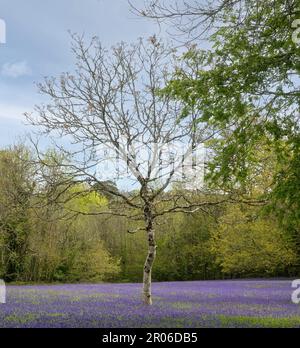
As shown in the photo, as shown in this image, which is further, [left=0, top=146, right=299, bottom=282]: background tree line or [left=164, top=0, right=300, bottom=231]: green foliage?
[left=0, top=146, right=299, bottom=282]: background tree line

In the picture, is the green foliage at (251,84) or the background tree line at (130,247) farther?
the background tree line at (130,247)

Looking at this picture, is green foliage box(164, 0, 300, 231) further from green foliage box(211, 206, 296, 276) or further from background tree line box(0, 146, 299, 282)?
green foliage box(211, 206, 296, 276)

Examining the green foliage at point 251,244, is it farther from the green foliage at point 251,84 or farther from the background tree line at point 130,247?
the green foliage at point 251,84

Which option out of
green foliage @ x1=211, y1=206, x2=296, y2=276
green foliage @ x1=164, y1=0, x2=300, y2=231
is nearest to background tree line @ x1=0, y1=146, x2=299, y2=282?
green foliage @ x1=211, y1=206, x2=296, y2=276

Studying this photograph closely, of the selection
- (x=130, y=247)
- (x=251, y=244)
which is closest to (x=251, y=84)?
(x=251, y=244)

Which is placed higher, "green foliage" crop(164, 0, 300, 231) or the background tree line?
"green foliage" crop(164, 0, 300, 231)

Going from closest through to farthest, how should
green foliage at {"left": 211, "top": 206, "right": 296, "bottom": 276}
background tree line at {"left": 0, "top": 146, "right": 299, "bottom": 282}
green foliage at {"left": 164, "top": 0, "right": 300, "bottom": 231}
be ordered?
1. green foliage at {"left": 164, "top": 0, "right": 300, "bottom": 231}
2. green foliage at {"left": 211, "top": 206, "right": 296, "bottom": 276}
3. background tree line at {"left": 0, "top": 146, "right": 299, "bottom": 282}

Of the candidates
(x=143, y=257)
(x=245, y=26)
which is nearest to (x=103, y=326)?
(x=245, y=26)

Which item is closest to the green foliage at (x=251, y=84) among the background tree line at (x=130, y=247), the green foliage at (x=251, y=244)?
the background tree line at (x=130, y=247)

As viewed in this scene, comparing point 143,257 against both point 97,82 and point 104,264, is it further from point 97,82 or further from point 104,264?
point 97,82

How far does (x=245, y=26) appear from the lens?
8961mm

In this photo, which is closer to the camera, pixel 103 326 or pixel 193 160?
pixel 103 326

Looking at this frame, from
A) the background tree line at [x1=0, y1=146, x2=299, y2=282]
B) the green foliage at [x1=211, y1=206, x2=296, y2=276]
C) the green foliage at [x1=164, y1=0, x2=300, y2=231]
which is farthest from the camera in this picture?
the background tree line at [x1=0, y1=146, x2=299, y2=282]
